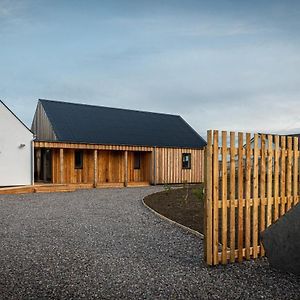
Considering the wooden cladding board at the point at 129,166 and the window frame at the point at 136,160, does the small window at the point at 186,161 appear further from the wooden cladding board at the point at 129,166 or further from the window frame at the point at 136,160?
the window frame at the point at 136,160

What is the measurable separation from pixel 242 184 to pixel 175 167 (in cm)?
1852

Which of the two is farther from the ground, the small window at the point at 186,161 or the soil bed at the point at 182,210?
the small window at the point at 186,161

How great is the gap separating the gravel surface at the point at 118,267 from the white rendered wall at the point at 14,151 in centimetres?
1085

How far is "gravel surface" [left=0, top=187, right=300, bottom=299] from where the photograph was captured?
393 centimetres

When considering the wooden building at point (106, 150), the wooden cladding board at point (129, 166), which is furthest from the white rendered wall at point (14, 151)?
the wooden cladding board at point (129, 166)

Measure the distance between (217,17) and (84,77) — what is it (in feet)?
56.3

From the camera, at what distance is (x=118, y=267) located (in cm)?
490

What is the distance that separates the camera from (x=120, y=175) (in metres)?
23.3

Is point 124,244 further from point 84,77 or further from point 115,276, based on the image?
point 84,77

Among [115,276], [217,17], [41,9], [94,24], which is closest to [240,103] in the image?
[217,17]

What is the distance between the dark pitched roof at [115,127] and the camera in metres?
22.1

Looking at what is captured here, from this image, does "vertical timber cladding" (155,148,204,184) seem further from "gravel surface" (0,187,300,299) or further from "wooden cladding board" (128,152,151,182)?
"gravel surface" (0,187,300,299)

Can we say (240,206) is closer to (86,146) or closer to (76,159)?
(86,146)

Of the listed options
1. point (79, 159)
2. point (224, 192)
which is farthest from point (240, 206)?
point (79, 159)
